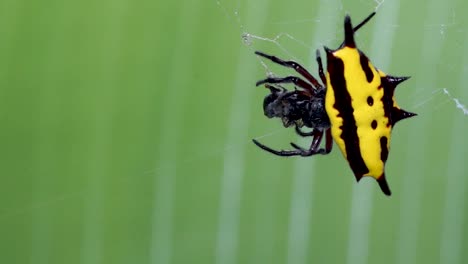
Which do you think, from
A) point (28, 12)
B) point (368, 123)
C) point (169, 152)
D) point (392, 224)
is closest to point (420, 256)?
point (392, 224)

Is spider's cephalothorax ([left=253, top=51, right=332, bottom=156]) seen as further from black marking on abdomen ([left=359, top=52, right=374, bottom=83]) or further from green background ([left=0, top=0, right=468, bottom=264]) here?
black marking on abdomen ([left=359, top=52, right=374, bottom=83])

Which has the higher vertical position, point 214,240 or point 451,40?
point 451,40

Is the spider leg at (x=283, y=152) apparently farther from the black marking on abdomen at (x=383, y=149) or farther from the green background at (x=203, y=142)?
the black marking on abdomen at (x=383, y=149)

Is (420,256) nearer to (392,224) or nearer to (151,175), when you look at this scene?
(392,224)

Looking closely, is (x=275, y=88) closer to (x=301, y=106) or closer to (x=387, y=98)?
(x=301, y=106)

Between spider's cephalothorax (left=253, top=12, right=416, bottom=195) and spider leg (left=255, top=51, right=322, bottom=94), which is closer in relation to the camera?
spider's cephalothorax (left=253, top=12, right=416, bottom=195)

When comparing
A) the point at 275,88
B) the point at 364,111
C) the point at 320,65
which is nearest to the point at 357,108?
the point at 364,111

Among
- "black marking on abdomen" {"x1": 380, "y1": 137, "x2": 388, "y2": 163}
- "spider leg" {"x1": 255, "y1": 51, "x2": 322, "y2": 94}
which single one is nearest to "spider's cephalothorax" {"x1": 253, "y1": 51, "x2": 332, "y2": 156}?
"spider leg" {"x1": 255, "y1": 51, "x2": 322, "y2": 94}

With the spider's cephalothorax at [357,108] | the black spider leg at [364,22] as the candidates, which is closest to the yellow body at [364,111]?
the spider's cephalothorax at [357,108]
